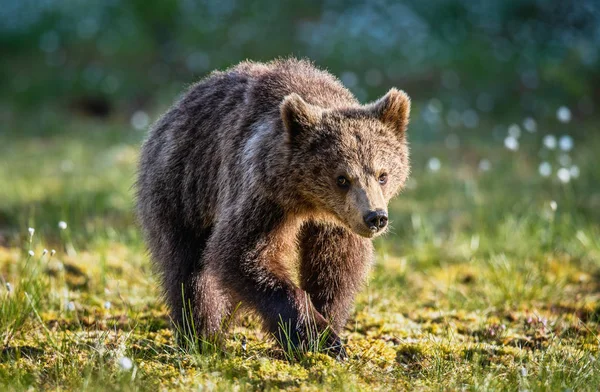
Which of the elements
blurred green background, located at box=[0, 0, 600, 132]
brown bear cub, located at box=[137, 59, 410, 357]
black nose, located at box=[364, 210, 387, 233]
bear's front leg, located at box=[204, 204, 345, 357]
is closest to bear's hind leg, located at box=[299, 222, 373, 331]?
brown bear cub, located at box=[137, 59, 410, 357]

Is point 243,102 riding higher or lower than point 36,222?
higher

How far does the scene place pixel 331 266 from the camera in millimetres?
4148

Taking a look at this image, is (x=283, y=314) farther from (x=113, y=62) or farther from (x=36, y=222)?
(x=113, y=62)

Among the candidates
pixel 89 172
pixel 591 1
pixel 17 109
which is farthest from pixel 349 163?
pixel 591 1

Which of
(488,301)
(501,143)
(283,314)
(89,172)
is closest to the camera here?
(283,314)

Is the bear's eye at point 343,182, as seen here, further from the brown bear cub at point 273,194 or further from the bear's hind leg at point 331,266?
the bear's hind leg at point 331,266

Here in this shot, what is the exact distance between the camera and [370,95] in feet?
36.0

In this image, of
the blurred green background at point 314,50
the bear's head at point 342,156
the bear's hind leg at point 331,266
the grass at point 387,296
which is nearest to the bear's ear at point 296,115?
the bear's head at point 342,156

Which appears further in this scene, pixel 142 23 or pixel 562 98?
pixel 142 23

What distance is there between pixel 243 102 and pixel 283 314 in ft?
4.31

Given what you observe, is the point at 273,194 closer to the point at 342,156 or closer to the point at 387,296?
the point at 342,156

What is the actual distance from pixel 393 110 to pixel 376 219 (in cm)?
77

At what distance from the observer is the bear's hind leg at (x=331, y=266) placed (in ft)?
13.6

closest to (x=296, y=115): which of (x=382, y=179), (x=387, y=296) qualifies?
(x=382, y=179)
